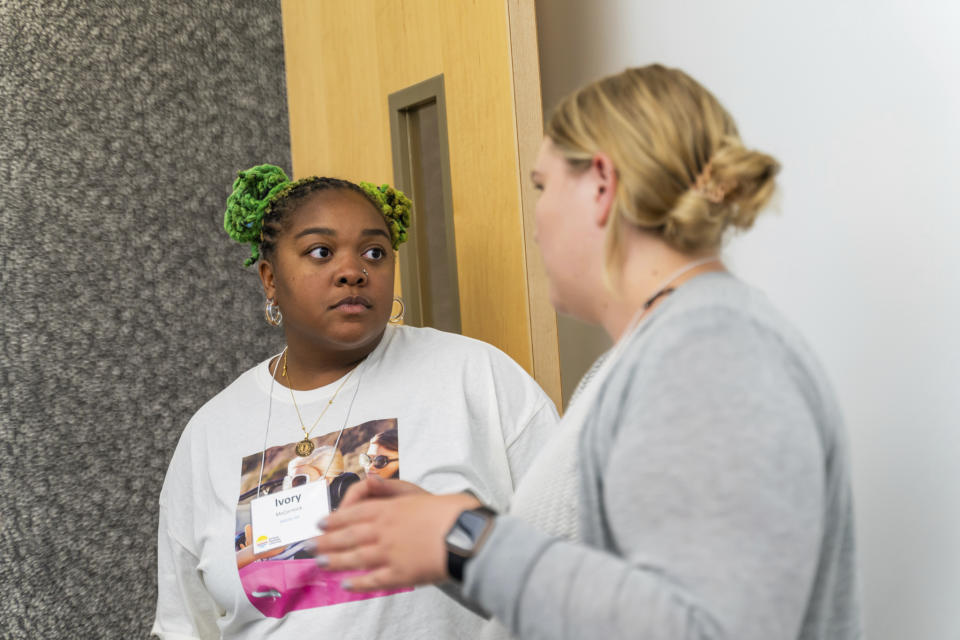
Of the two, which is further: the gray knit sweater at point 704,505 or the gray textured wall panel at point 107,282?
the gray textured wall panel at point 107,282

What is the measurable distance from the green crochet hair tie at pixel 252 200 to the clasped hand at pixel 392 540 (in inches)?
29.2

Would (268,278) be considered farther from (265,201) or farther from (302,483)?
(302,483)

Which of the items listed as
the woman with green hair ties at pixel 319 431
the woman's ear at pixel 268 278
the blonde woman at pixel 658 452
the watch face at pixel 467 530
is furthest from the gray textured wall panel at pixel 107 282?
the watch face at pixel 467 530

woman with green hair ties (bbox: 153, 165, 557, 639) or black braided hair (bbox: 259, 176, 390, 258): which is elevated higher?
black braided hair (bbox: 259, 176, 390, 258)

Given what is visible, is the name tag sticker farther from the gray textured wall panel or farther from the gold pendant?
the gray textured wall panel

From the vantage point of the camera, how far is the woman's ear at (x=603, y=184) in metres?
0.61

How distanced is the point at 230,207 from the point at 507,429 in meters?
0.54

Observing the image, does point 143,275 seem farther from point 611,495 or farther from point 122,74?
point 611,495

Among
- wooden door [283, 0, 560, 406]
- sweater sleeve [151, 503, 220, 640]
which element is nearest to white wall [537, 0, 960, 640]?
wooden door [283, 0, 560, 406]

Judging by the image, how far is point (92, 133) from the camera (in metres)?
1.60

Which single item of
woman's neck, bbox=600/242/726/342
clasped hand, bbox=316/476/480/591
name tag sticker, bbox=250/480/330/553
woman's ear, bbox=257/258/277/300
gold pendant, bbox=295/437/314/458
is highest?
woman's ear, bbox=257/258/277/300

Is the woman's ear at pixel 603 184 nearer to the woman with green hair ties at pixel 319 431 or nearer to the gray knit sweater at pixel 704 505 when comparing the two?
the gray knit sweater at pixel 704 505

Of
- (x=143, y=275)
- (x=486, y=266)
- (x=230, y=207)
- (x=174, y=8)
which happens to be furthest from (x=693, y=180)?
(x=174, y=8)

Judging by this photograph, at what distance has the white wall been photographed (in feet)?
2.89
